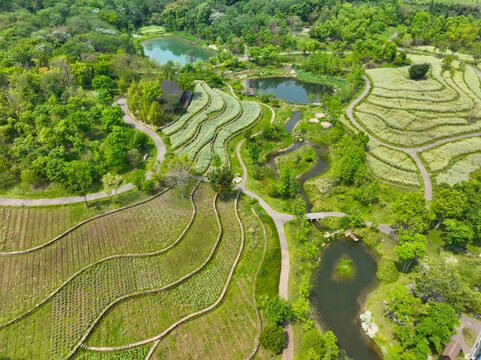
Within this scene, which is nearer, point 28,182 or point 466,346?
point 466,346

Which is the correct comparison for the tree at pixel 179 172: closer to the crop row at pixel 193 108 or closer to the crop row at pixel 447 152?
the crop row at pixel 193 108

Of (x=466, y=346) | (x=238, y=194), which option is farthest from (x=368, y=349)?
(x=238, y=194)

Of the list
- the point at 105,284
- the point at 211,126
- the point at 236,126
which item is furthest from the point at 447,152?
the point at 105,284

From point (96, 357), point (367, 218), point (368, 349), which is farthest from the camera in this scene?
point (367, 218)

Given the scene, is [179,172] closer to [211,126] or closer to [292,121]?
[211,126]

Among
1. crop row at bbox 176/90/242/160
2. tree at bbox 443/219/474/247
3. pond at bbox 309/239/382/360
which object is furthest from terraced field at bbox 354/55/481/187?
crop row at bbox 176/90/242/160

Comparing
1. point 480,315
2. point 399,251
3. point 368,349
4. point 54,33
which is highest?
point 54,33

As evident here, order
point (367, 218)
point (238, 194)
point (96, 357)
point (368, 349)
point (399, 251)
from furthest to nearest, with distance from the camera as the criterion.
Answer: point (238, 194) < point (367, 218) < point (399, 251) < point (368, 349) < point (96, 357)

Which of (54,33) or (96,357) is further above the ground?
(54,33)

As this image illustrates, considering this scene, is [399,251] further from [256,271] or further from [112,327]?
[112,327]
